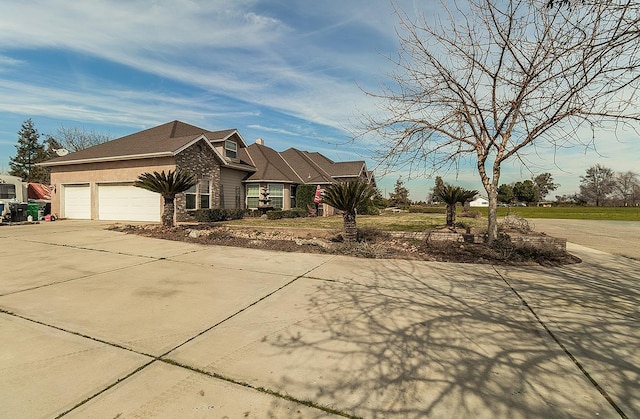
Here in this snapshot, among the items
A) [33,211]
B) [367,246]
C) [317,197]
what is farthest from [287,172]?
[367,246]

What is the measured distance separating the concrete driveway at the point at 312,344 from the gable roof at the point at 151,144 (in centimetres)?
1107

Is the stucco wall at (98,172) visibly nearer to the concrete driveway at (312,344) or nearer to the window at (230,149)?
the window at (230,149)

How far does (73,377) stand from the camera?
2424mm

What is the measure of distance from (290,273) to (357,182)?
414cm

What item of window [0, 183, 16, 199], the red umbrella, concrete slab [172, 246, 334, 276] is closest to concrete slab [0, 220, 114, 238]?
window [0, 183, 16, 199]

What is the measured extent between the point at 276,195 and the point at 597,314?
19465mm

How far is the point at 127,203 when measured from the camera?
1686 cm

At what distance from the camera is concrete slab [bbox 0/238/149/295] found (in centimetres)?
509

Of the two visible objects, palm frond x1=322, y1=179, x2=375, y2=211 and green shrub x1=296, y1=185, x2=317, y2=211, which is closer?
palm frond x1=322, y1=179, x2=375, y2=211

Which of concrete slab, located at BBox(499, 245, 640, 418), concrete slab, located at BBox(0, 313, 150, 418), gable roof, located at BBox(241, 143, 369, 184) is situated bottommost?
concrete slab, located at BBox(499, 245, 640, 418)

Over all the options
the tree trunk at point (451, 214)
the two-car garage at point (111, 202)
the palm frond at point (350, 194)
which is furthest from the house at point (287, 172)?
the palm frond at point (350, 194)

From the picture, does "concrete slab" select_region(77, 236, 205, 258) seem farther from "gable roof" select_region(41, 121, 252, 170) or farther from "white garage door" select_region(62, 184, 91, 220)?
"white garage door" select_region(62, 184, 91, 220)

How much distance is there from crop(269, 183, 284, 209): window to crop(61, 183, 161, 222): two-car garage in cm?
781

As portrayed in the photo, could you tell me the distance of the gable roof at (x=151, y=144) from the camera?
15.9 m
